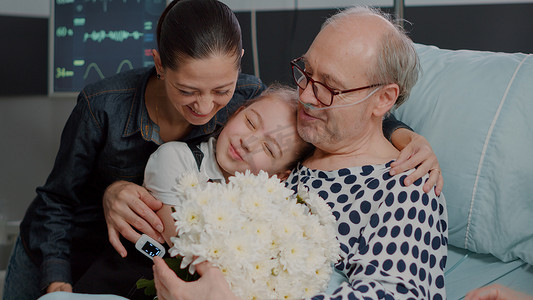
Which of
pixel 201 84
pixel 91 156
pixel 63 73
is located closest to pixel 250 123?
pixel 201 84

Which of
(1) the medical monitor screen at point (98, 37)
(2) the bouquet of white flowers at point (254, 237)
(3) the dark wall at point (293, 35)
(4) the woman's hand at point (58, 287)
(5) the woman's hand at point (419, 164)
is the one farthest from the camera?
(1) the medical monitor screen at point (98, 37)

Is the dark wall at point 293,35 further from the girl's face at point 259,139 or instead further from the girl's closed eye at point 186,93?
the girl's closed eye at point 186,93

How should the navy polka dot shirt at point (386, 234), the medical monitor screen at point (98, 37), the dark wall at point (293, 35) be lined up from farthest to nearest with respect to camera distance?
the medical monitor screen at point (98, 37)
the dark wall at point (293, 35)
the navy polka dot shirt at point (386, 234)

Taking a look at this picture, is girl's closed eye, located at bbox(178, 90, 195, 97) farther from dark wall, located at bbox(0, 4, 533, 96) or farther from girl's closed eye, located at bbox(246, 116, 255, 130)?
dark wall, located at bbox(0, 4, 533, 96)

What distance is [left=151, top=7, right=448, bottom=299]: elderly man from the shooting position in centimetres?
132

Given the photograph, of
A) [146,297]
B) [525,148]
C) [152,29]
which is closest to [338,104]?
[525,148]

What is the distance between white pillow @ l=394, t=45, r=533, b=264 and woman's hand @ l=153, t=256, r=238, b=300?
861mm

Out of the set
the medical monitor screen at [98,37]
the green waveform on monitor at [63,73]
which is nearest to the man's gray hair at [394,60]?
the medical monitor screen at [98,37]

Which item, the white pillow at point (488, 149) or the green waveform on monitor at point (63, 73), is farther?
the green waveform on monitor at point (63, 73)

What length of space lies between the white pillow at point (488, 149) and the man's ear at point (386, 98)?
0.70 ft

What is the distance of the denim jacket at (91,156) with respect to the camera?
172 cm

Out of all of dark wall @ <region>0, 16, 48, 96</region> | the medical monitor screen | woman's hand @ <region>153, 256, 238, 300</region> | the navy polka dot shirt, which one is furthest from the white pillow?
dark wall @ <region>0, 16, 48, 96</region>

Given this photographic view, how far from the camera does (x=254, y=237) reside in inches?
41.2

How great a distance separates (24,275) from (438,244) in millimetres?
1418
